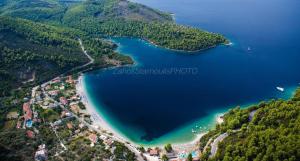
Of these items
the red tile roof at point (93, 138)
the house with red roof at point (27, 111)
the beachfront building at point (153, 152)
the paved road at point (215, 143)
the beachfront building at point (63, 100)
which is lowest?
the beachfront building at point (153, 152)

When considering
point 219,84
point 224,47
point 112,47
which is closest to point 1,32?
point 112,47

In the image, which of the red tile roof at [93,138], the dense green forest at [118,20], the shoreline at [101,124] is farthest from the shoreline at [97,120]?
the dense green forest at [118,20]

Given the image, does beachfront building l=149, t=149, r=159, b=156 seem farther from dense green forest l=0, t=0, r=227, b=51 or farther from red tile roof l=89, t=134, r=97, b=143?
dense green forest l=0, t=0, r=227, b=51

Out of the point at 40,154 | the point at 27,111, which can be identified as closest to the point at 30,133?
the point at 40,154

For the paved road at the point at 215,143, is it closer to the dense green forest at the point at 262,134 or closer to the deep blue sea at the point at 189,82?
the dense green forest at the point at 262,134

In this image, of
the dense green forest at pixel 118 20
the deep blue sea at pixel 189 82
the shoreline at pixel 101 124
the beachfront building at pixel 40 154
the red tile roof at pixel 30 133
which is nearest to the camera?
the beachfront building at pixel 40 154

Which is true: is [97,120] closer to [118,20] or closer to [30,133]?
[30,133]

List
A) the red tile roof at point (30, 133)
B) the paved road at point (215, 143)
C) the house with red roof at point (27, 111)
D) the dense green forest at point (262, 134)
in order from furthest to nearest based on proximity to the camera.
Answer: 1. the house with red roof at point (27, 111)
2. the red tile roof at point (30, 133)
3. the paved road at point (215, 143)
4. the dense green forest at point (262, 134)

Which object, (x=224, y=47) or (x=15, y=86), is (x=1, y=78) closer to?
(x=15, y=86)
